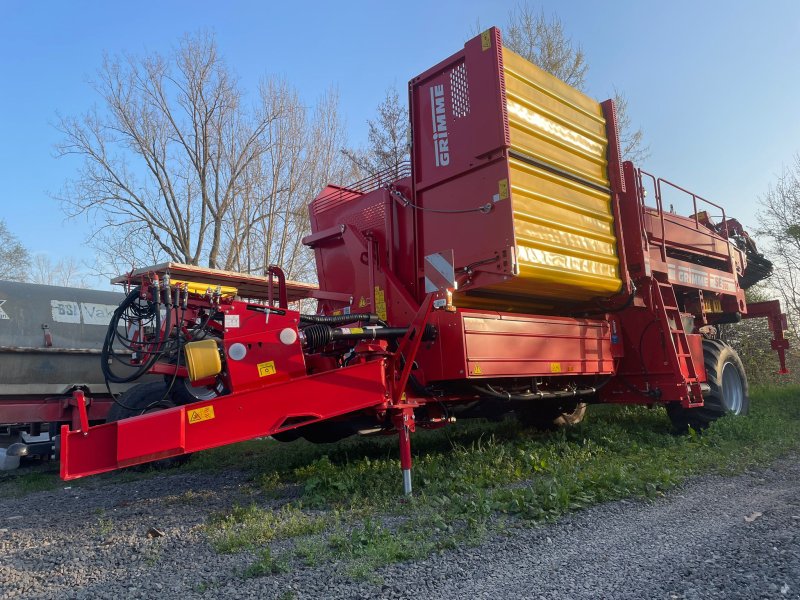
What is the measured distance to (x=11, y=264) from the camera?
33.4m

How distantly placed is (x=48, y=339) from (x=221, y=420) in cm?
437

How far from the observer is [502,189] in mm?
5086

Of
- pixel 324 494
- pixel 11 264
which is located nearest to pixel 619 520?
pixel 324 494

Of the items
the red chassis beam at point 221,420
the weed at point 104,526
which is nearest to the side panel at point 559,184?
the red chassis beam at point 221,420

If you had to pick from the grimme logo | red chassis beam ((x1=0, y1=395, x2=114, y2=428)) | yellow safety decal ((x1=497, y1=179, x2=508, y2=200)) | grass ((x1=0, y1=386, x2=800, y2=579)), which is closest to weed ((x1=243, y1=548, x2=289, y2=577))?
grass ((x1=0, y1=386, x2=800, y2=579))

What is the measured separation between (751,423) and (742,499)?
10.7 ft

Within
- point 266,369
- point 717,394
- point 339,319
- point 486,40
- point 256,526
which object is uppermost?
point 486,40

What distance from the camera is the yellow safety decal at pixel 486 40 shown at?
5.25 metres

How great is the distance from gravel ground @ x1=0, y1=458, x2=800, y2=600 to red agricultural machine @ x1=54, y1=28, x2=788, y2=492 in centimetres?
64

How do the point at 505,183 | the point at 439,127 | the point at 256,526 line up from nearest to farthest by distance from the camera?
the point at 256,526 < the point at 505,183 < the point at 439,127

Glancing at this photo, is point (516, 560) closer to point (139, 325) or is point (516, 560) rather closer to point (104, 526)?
point (104, 526)

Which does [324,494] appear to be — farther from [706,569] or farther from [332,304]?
[706,569]

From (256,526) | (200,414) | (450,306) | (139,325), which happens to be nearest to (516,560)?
(256,526)

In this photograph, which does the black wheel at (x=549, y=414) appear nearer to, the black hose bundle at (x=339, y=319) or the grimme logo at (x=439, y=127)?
the black hose bundle at (x=339, y=319)
